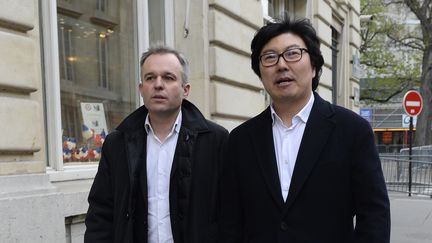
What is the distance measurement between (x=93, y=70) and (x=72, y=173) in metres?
1.39

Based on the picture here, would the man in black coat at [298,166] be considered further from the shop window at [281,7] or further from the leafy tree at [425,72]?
the leafy tree at [425,72]

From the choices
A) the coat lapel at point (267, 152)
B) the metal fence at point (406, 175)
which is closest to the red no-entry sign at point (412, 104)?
the metal fence at point (406, 175)

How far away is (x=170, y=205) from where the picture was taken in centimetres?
240

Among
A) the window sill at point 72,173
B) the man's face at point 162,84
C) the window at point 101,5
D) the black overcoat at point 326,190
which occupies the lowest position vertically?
the window sill at point 72,173

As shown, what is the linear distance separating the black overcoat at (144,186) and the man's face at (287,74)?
0.50 metres

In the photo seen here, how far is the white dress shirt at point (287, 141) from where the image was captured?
2.19 metres

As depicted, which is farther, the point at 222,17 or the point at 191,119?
the point at 222,17

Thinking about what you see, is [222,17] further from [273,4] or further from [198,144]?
[198,144]

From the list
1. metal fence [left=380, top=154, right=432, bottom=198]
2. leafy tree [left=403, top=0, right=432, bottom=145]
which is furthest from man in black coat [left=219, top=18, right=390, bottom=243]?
leafy tree [left=403, top=0, right=432, bottom=145]

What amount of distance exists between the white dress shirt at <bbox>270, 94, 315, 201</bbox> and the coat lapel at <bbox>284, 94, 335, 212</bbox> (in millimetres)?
45

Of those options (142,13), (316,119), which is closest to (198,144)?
(316,119)

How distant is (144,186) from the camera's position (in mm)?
2422

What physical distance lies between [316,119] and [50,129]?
323 centimetres

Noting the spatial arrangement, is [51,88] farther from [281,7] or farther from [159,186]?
[281,7]
